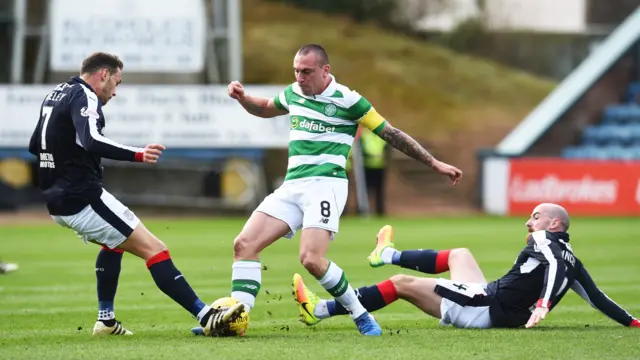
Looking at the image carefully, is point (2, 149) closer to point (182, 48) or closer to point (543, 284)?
point (182, 48)

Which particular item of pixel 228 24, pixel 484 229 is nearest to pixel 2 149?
pixel 228 24

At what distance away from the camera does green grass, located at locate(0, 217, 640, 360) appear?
7391 mm

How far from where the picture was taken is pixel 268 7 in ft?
151

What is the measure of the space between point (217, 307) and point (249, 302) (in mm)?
239

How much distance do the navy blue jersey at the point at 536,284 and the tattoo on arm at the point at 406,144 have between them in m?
1.02

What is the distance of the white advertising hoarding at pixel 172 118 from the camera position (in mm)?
26969

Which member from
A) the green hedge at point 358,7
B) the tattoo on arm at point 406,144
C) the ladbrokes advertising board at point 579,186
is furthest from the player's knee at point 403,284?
the green hedge at point 358,7

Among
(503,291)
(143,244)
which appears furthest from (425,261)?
(143,244)

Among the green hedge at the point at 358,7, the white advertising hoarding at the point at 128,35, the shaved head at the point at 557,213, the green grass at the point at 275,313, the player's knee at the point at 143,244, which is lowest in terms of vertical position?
the green grass at the point at 275,313

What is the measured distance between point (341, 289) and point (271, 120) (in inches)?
752

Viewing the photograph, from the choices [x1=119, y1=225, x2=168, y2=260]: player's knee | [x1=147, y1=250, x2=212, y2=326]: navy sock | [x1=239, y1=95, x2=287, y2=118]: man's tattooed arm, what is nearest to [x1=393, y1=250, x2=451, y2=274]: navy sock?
[x1=239, y1=95, x2=287, y2=118]: man's tattooed arm

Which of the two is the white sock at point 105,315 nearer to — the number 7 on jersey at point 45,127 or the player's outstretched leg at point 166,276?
the player's outstretched leg at point 166,276

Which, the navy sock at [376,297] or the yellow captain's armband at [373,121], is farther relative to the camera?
the navy sock at [376,297]

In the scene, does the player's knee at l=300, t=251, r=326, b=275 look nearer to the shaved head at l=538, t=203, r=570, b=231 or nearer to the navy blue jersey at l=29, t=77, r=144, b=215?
the navy blue jersey at l=29, t=77, r=144, b=215
